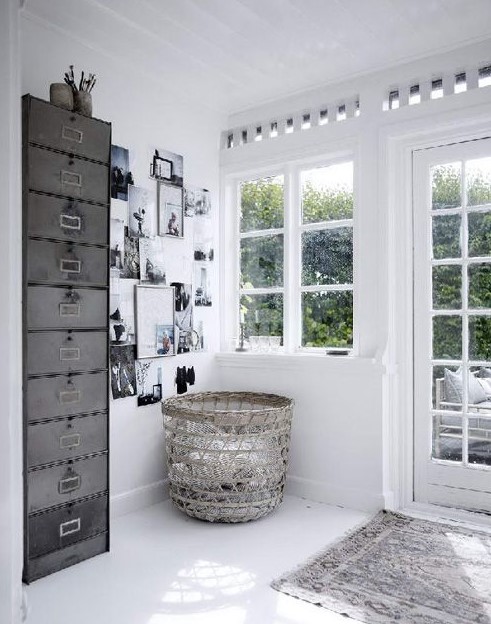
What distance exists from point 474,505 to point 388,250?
1.39m

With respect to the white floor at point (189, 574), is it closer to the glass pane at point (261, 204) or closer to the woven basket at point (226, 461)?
the woven basket at point (226, 461)

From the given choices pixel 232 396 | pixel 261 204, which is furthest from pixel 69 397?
pixel 261 204

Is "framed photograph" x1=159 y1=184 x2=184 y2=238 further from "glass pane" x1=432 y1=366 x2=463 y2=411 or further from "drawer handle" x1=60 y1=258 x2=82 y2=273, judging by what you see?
"glass pane" x1=432 y1=366 x2=463 y2=411

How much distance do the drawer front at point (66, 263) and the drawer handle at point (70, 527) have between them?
3.22 ft

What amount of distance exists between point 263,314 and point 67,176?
165cm

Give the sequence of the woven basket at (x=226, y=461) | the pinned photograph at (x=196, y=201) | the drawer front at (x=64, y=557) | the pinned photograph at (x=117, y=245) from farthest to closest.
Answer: the pinned photograph at (x=196, y=201) < the pinned photograph at (x=117, y=245) < the woven basket at (x=226, y=461) < the drawer front at (x=64, y=557)

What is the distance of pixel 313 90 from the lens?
3.31m

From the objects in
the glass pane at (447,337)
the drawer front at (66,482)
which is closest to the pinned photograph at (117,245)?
the drawer front at (66,482)

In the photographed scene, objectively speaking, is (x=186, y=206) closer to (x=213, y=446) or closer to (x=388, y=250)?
(x=388, y=250)

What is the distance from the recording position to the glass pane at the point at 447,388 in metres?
2.98

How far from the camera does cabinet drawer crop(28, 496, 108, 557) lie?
221 centimetres

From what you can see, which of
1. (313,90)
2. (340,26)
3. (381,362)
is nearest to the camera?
(340,26)

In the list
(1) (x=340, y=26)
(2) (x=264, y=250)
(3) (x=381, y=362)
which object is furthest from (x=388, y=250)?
(1) (x=340, y=26)

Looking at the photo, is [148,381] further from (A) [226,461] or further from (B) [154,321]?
(A) [226,461]
